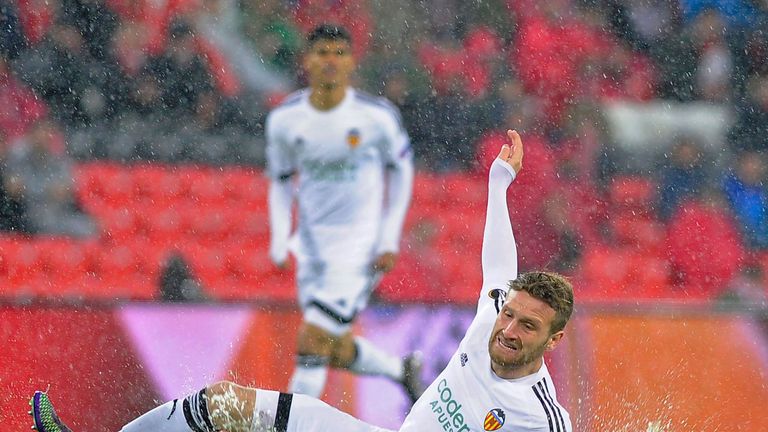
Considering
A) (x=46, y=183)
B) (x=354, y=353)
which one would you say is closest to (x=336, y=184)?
(x=354, y=353)

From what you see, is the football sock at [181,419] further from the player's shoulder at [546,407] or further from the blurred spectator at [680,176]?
the blurred spectator at [680,176]

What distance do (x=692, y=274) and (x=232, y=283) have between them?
3.10 meters

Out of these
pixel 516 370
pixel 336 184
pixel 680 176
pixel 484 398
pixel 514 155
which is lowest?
pixel 680 176

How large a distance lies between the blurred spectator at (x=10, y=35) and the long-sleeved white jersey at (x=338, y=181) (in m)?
2.44

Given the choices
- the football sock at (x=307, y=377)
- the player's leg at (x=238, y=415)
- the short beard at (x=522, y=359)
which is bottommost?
the football sock at (x=307, y=377)

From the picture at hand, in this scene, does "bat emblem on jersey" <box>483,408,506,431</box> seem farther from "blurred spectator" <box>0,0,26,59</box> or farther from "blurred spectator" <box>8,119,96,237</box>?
"blurred spectator" <box>0,0,26,59</box>

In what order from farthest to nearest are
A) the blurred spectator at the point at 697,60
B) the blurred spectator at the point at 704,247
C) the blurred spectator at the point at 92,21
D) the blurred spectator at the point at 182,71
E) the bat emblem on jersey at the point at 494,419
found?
1. the blurred spectator at the point at 697,60
2. the blurred spectator at the point at 92,21
3. the blurred spectator at the point at 182,71
4. the blurred spectator at the point at 704,247
5. the bat emblem on jersey at the point at 494,419

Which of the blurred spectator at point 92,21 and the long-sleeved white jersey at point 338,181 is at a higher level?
the blurred spectator at point 92,21

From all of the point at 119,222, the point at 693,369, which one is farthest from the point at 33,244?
the point at 693,369

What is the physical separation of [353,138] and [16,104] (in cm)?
273

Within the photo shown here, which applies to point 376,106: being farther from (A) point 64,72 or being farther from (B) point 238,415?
(B) point 238,415

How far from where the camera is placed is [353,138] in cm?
788

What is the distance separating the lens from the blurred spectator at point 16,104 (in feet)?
29.5

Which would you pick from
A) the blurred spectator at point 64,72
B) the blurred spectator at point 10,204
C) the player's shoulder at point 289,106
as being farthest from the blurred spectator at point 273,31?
the blurred spectator at point 10,204
